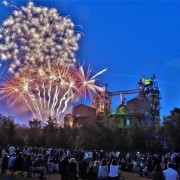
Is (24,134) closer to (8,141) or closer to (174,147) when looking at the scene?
(8,141)

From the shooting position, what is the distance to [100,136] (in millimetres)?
58812

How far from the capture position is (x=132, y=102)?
9312cm

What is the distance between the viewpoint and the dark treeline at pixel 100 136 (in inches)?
2144

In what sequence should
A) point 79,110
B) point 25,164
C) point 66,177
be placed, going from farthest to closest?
point 79,110
point 25,164
point 66,177

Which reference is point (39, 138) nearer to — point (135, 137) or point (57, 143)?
point (57, 143)

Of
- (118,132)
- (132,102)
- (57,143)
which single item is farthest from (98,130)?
(132,102)

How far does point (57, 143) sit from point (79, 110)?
42.7m

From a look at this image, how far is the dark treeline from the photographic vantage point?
179 ft

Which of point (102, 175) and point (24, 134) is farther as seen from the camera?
point (24, 134)

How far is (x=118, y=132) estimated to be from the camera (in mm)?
59719

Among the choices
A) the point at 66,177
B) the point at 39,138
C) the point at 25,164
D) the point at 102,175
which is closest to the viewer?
the point at 102,175

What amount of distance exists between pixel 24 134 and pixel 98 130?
16.3m

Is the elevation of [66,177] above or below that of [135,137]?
below

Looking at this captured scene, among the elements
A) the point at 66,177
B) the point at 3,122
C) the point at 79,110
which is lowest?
the point at 66,177
